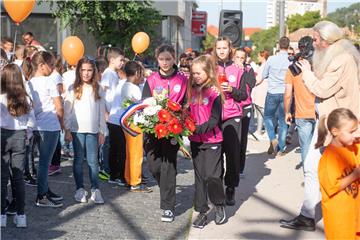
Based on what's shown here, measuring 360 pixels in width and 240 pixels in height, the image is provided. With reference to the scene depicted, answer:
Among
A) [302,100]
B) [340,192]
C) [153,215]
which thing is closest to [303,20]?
[302,100]

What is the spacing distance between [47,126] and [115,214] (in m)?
1.22

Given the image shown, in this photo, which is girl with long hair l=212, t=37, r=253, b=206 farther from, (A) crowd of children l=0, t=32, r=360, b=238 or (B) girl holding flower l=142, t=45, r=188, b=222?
(B) girl holding flower l=142, t=45, r=188, b=222

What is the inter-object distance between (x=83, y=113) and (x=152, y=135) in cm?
101

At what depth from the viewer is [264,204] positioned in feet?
22.2

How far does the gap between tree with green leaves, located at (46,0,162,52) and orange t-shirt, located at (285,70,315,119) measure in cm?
1185

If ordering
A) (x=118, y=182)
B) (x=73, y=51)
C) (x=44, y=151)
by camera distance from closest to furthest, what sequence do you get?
(x=44, y=151) < (x=118, y=182) < (x=73, y=51)

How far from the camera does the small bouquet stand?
Answer: 5.24 metres

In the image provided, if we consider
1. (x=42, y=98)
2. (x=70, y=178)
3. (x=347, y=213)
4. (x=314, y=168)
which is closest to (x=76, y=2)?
(x=70, y=178)

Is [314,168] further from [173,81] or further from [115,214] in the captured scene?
[115,214]

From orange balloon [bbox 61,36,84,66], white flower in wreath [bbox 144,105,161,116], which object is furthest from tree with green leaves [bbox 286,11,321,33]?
white flower in wreath [bbox 144,105,161,116]

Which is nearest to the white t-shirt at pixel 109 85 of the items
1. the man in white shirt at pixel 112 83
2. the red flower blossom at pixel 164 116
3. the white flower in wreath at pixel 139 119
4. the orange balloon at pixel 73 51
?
the man in white shirt at pixel 112 83

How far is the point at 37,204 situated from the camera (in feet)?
20.8

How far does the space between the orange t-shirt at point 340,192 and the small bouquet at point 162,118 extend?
4.75ft

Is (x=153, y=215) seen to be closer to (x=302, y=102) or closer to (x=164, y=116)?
(x=164, y=116)
